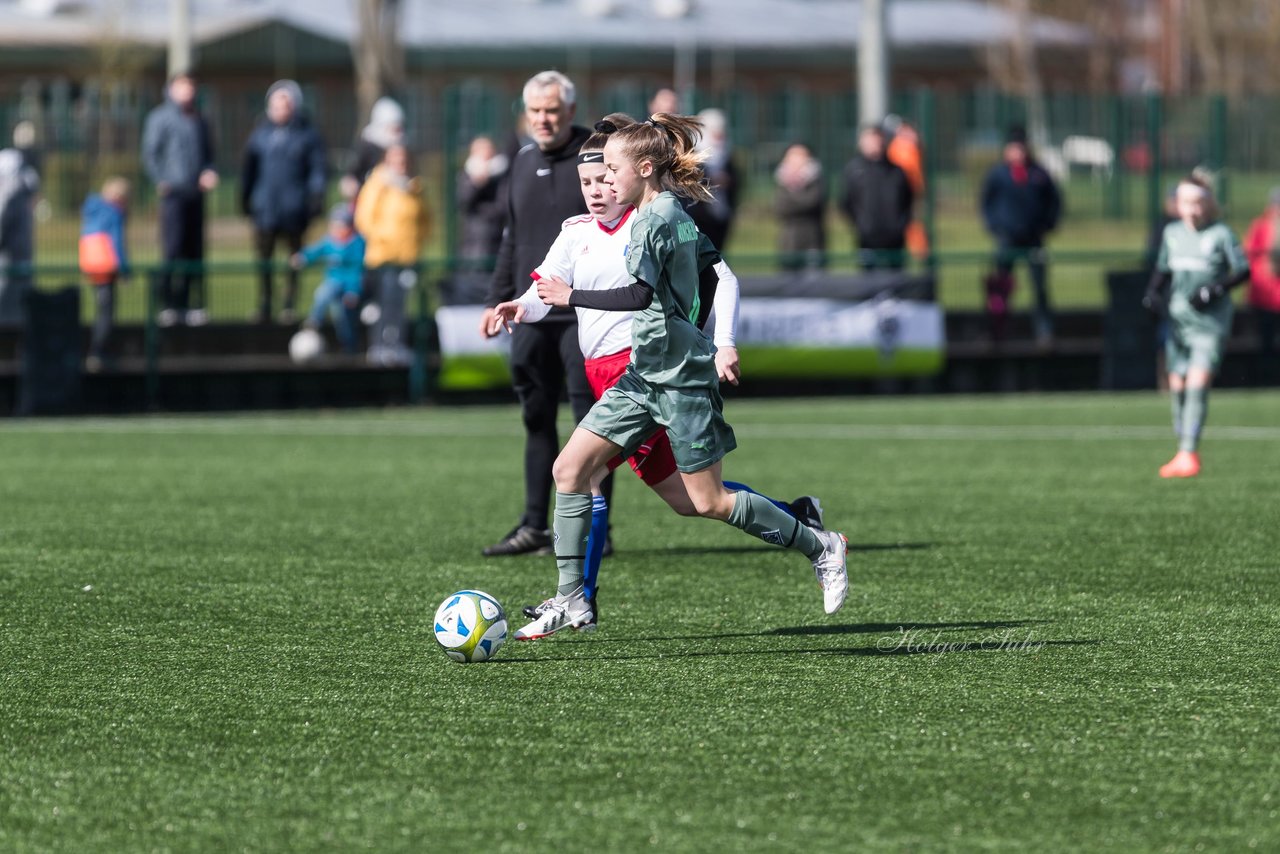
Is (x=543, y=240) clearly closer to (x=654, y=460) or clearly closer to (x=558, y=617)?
(x=654, y=460)

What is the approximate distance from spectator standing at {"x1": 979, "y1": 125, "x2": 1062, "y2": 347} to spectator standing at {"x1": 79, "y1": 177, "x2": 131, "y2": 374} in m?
8.05

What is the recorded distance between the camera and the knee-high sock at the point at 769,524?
7.19 metres

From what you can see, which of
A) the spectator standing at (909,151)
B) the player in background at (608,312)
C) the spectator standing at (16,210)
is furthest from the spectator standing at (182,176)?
the player in background at (608,312)

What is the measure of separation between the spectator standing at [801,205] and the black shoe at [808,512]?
13.4 m

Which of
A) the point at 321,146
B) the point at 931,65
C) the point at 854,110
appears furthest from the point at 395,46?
the point at 931,65

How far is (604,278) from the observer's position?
7.48 metres

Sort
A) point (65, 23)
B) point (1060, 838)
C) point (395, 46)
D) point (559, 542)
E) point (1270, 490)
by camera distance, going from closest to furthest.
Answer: point (1060, 838) → point (559, 542) → point (1270, 490) → point (395, 46) → point (65, 23)

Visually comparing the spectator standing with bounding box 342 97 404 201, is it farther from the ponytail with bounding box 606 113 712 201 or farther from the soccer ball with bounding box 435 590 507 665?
the soccer ball with bounding box 435 590 507 665

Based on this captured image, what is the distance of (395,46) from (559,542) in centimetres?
3264

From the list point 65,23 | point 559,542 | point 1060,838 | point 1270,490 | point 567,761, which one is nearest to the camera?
point 1060,838

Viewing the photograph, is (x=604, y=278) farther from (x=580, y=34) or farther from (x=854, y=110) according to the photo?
(x=580, y=34)

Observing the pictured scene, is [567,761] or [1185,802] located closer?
[1185,802]

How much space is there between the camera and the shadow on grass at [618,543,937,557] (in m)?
9.88

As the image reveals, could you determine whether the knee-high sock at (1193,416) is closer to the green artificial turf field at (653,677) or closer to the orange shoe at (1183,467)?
the orange shoe at (1183,467)
